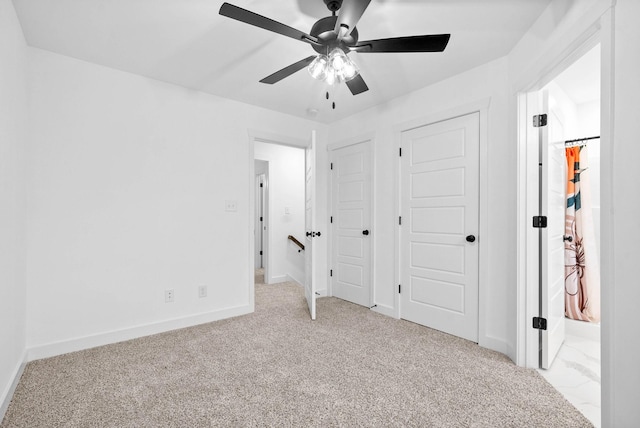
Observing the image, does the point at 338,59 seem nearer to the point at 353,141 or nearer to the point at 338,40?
the point at 338,40

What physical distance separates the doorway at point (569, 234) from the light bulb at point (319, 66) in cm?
139

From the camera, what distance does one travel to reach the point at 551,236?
2131 mm

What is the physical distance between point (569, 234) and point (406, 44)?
2810mm

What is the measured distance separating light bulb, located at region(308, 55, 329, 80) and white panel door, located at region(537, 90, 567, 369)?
1606 millimetres

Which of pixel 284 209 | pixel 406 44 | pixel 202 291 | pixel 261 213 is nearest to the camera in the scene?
pixel 406 44

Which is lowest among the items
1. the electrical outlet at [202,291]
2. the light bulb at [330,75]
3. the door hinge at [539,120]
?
the electrical outlet at [202,291]

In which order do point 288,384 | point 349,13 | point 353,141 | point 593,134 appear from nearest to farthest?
1. point 349,13
2. point 288,384
3. point 593,134
4. point 353,141

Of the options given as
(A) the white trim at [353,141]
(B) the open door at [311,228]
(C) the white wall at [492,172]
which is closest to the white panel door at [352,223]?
(A) the white trim at [353,141]

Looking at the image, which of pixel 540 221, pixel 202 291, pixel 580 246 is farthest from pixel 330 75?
pixel 580 246

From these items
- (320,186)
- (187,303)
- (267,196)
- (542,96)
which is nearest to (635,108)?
(542,96)

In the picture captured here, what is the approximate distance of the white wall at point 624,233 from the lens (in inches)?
45.1

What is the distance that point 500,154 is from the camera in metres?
2.39

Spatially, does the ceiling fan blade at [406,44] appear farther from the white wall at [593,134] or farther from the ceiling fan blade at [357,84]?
the white wall at [593,134]

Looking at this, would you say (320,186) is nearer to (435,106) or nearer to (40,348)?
(435,106)
